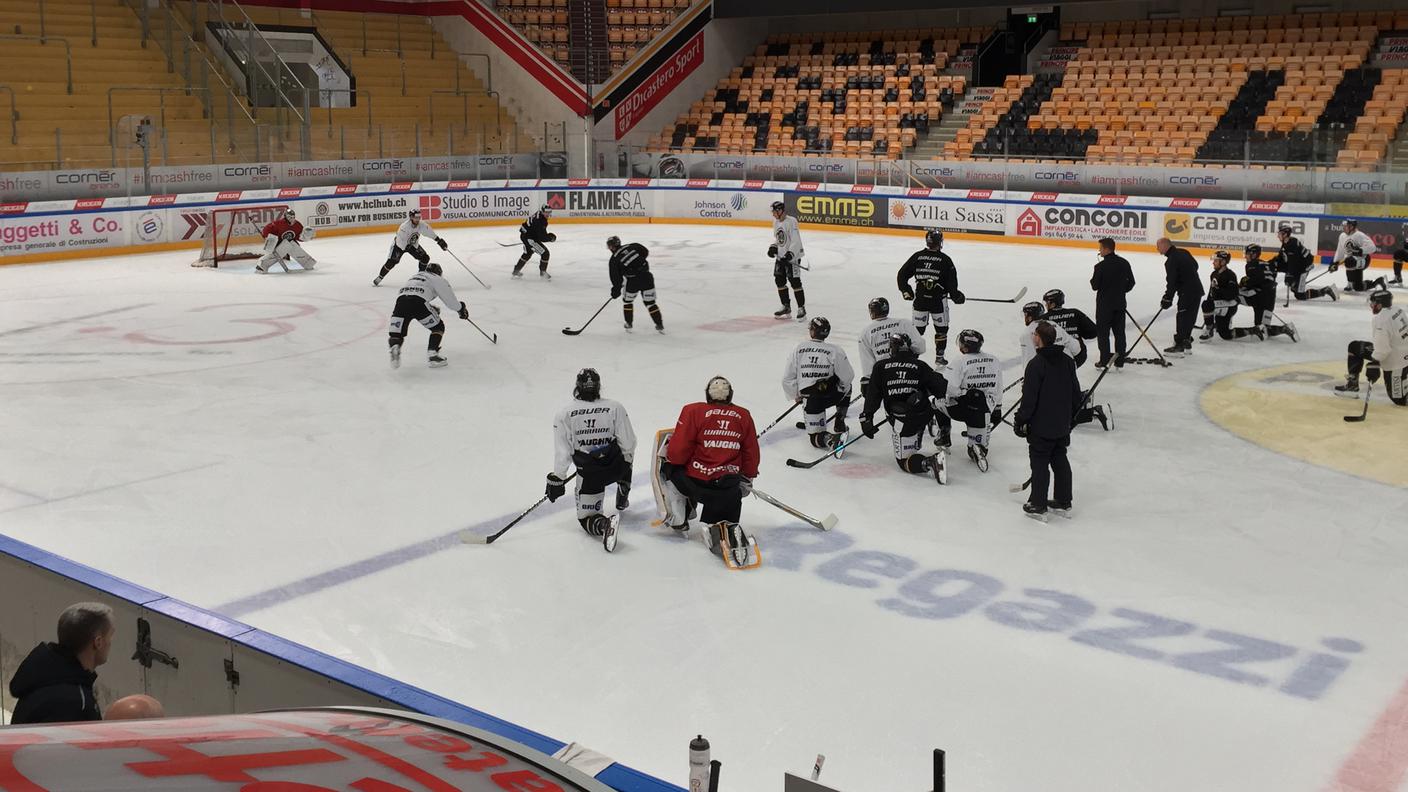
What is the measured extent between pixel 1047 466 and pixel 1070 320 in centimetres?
297

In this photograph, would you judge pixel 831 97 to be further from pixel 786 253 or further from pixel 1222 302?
pixel 1222 302

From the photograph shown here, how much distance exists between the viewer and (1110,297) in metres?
13.7

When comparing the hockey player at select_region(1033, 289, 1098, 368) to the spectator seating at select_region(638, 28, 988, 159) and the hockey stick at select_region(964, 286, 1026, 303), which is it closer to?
the hockey stick at select_region(964, 286, 1026, 303)

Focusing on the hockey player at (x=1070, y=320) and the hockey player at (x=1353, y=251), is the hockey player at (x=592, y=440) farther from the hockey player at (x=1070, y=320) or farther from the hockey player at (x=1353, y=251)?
the hockey player at (x=1353, y=251)

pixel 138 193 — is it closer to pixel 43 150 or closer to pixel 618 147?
pixel 43 150

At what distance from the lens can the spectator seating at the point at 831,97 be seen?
33.9 m

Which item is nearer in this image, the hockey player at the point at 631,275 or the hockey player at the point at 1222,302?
the hockey player at the point at 1222,302

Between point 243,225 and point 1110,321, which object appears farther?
point 243,225

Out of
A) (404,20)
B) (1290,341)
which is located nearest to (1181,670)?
(1290,341)

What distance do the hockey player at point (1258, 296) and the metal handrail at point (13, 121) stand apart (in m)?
21.8

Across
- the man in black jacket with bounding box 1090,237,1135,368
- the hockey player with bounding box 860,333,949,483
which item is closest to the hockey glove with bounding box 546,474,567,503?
the hockey player with bounding box 860,333,949,483

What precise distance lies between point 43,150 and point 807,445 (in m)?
19.5

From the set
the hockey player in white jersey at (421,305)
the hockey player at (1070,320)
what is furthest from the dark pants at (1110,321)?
the hockey player in white jersey at (421,305)

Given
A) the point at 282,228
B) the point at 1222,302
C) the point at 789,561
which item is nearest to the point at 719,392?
the point at 789,561
